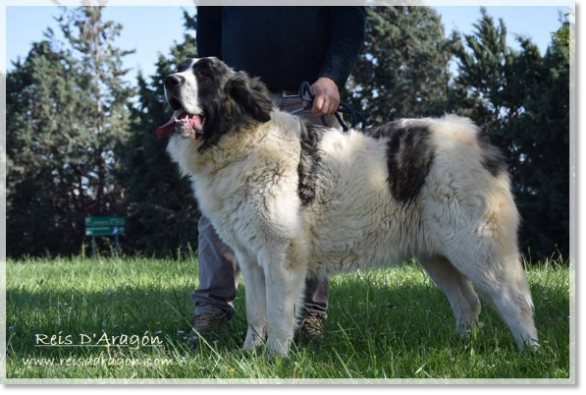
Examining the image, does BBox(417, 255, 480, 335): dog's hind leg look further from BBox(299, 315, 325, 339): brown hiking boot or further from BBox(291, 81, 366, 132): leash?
BBox(291, 81, 366, 132): leash

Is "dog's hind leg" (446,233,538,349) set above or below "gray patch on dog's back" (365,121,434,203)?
below

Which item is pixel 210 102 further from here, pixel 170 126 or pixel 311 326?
pixel 311 326

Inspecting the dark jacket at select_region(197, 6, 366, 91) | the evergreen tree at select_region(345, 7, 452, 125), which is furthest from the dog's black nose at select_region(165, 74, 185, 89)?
the evergreen tree at select_region(345, 7, 452, 125)

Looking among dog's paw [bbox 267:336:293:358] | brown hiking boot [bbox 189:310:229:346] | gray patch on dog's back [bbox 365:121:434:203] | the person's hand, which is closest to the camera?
dog's paw [bbox 267:336:293:358]

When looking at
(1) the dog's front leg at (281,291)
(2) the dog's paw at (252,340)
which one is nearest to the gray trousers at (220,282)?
(2) the dog's paw at (252,340)

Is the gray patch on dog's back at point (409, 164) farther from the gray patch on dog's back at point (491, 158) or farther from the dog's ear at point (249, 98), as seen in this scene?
the dog's ear at point (249, 98)

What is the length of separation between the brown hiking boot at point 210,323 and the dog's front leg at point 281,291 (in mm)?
804

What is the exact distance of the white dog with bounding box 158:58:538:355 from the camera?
3689 millimetres

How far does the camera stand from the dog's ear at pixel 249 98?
12.5 feet

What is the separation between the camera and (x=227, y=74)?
3.84m

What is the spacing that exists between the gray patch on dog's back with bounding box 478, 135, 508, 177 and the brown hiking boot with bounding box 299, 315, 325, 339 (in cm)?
145

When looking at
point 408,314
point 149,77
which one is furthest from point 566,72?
point 408,314

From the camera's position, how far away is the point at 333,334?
3.99 metres

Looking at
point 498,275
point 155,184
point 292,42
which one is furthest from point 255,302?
point 155,184
